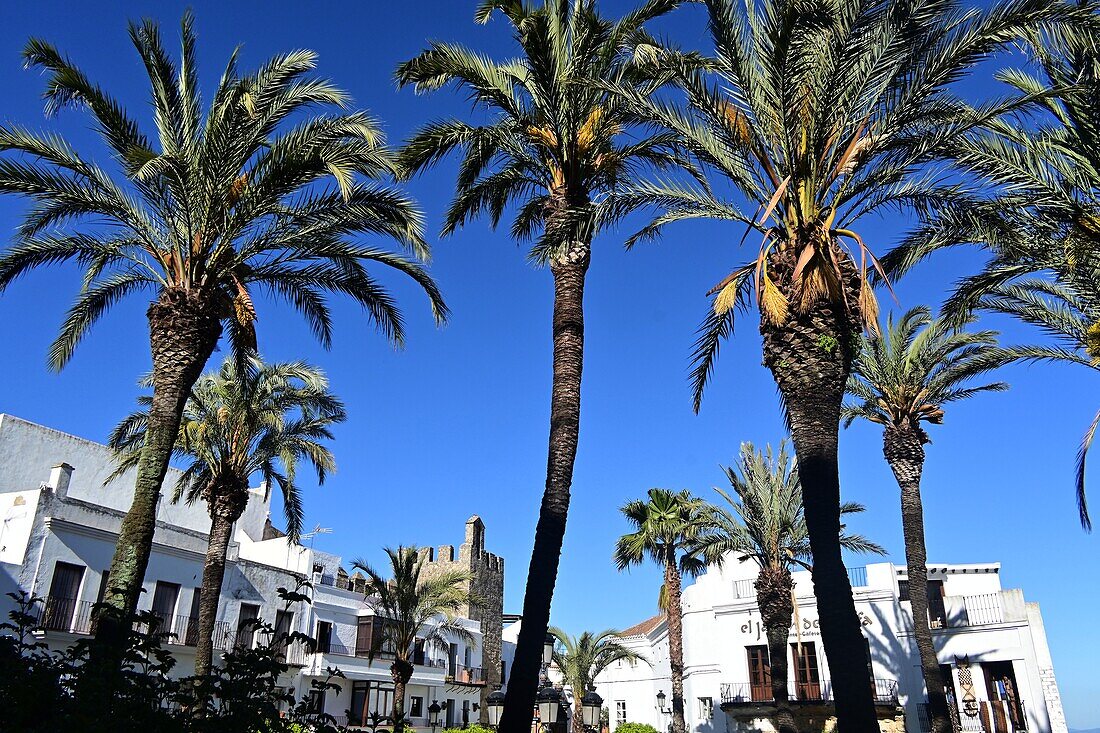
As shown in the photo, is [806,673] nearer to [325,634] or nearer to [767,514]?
[767,514]

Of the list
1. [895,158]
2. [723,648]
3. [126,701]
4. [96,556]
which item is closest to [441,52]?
[895,158]

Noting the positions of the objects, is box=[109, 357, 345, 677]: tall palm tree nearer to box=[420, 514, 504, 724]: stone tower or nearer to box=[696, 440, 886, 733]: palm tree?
box=[696, 440, 886, 733]: palm tree

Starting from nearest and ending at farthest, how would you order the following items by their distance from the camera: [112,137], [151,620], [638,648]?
[151,620] → [112,137] → [638,648]

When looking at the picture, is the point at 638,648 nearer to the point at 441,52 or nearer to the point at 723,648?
the point at 723,648

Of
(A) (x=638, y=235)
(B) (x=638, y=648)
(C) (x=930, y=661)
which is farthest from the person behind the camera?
(B) (x=638, y=648)

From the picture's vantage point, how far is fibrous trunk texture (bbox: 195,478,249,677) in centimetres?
2106

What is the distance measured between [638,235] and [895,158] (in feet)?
13.6

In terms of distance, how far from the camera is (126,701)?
5375 millimetres

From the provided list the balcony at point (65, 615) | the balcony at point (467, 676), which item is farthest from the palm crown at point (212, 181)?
the balcony at point (467, 676)

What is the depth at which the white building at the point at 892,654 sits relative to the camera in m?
29.9

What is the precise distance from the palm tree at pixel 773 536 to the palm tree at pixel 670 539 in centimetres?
175

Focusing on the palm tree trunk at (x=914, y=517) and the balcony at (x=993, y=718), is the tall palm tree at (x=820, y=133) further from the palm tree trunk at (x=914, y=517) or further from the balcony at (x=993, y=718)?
the balcony at (x=993, y=718)

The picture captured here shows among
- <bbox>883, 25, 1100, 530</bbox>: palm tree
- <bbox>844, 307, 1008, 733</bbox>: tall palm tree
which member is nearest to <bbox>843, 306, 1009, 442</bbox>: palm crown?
<bbox>844, 307, 1008, 733</bbox>: tall palm tree

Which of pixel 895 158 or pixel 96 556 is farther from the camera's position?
pixel 96 556
